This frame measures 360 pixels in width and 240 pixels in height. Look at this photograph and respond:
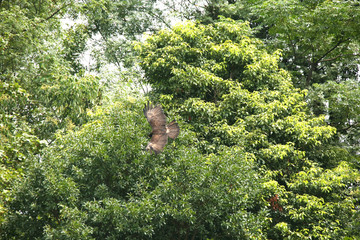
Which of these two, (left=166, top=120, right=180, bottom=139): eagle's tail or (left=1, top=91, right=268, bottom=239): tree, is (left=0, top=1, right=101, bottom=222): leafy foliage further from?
(left=166, top=120, right=180, bottom=139): eagle's tail

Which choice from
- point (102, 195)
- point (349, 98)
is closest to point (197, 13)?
point (349, 98)

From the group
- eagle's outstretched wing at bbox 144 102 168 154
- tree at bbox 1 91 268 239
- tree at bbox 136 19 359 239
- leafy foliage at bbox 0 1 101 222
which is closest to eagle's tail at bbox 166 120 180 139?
eagle's outstretched wing at bbox 144 102 168 154

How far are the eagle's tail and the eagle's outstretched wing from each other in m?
0.12

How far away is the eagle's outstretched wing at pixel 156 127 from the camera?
9.78m

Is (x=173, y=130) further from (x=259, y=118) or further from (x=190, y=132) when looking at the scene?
(x=259, y=118)

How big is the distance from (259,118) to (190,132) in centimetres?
221

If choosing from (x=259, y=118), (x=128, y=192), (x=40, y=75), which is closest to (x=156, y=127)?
(x=128, y=192)

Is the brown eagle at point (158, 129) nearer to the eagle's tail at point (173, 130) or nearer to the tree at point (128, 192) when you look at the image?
the eagle's tail at point (173, 130)

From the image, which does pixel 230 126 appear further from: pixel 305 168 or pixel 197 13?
pixel 197 13

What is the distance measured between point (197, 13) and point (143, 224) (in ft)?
40.4

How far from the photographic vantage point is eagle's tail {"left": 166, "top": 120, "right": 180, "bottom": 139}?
10.1 metres

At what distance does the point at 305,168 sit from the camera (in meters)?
11.7

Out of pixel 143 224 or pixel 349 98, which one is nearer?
pixel 143 224

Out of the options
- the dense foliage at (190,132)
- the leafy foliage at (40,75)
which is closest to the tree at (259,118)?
the dense foliage at (190,132)
